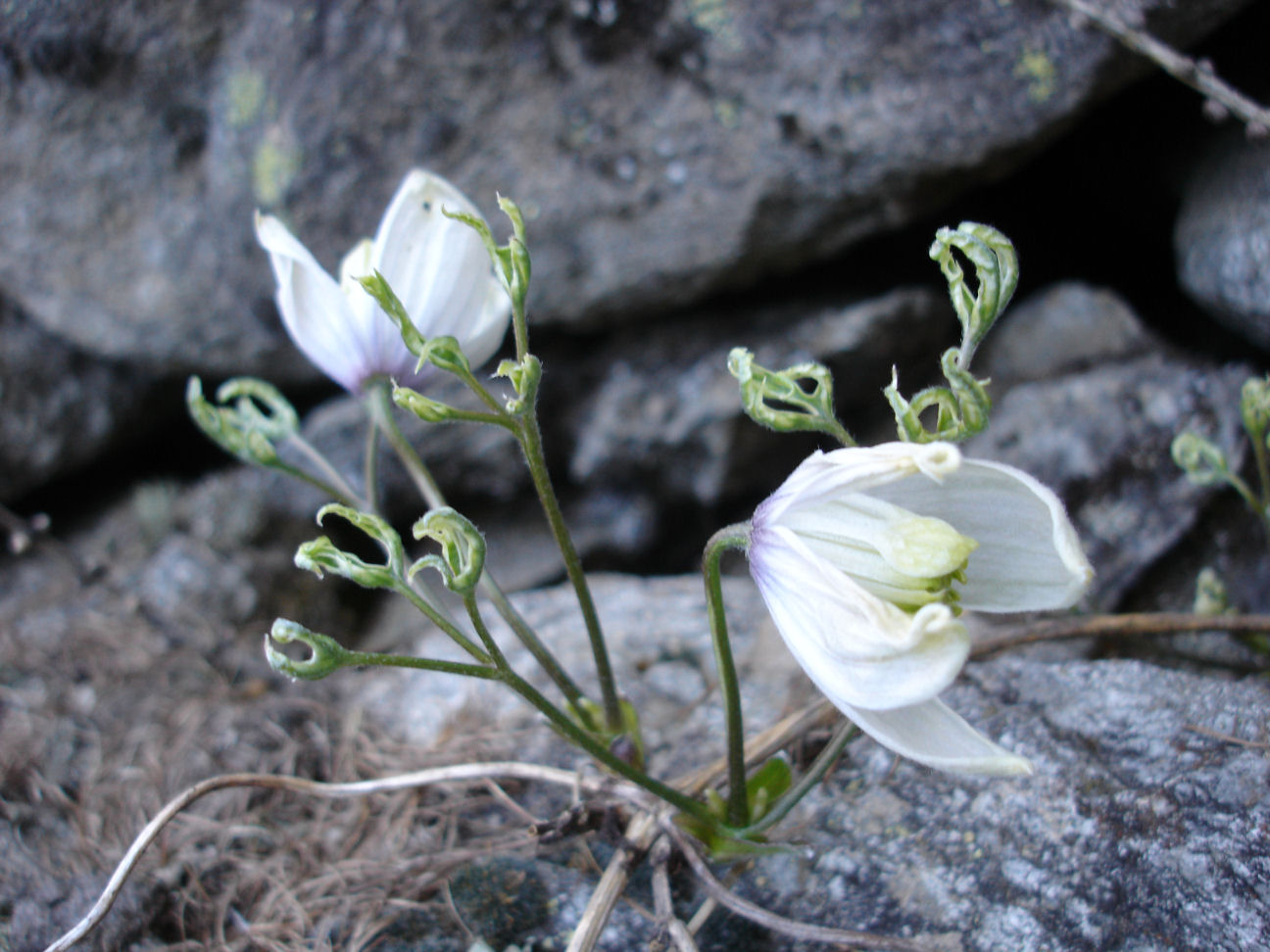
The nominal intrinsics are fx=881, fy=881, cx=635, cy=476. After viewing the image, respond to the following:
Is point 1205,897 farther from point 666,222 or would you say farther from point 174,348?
point 174,348

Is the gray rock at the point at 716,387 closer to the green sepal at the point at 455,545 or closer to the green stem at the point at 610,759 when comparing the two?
the green stem at the point at 610,759

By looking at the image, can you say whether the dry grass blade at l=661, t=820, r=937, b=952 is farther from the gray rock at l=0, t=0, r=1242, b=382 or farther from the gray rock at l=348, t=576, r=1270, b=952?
the gray rock at l=0, t=0, r=1242, b=382

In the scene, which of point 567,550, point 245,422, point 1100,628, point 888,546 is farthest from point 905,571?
point 245,422

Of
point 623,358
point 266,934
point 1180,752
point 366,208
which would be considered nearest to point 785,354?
point 623,358

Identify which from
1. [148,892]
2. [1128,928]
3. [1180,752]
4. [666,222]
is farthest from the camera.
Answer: [666,222]

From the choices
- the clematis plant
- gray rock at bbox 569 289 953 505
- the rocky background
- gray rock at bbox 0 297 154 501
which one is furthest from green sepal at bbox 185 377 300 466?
gray rock at bbox 0 297 154 501

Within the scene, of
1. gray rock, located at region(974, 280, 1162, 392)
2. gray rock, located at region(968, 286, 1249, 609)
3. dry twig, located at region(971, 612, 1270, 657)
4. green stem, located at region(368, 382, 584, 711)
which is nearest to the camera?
green stem, located at region(368, 382, 584, 711)
